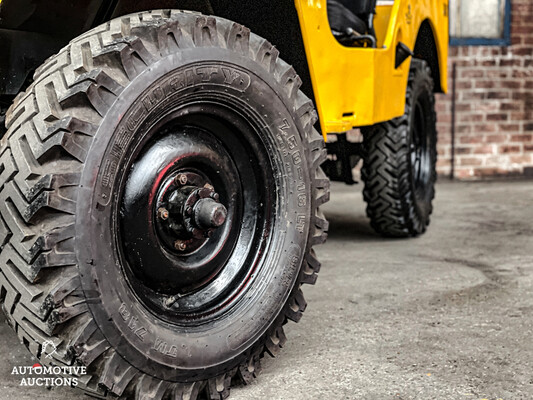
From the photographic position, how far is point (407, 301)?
3.68 metres

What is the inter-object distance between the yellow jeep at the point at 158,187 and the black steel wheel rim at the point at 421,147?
2451mm

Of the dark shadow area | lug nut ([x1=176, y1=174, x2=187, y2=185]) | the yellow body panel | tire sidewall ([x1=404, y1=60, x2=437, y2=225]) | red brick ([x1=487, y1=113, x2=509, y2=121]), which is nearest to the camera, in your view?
lug nut ([x1=176, y1=174, x2=187, y2=185])

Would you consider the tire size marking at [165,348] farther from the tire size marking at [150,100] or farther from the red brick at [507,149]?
the red brick at [507,149]

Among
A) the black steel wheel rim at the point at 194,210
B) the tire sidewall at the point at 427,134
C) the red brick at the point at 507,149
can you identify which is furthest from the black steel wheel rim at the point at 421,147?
the red brick at the point at 507,149

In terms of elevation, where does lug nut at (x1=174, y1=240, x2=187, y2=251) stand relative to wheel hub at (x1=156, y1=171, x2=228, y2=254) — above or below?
below

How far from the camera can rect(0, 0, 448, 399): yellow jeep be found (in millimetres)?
2020

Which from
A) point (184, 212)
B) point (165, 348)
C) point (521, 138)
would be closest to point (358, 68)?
point (184, 212)

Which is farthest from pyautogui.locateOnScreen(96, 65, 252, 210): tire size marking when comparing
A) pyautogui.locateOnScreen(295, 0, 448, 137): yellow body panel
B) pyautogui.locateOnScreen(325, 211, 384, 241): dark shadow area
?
pyautogui.locateOnScreen(325, 211, 384, 241): dark shadow area

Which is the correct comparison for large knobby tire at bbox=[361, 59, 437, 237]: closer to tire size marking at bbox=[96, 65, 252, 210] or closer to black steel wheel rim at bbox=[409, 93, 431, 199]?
black steel wheel rim at bbox=[409, 93, 431, 199]

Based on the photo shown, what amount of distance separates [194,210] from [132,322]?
447mm

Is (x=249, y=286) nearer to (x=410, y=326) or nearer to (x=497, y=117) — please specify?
(x=410, y=326)

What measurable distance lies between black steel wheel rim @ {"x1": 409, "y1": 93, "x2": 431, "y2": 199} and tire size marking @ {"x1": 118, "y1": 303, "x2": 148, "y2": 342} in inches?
149

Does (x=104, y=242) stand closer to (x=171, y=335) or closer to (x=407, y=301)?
(x=171, y=335)

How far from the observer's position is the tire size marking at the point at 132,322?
83.3 inches
